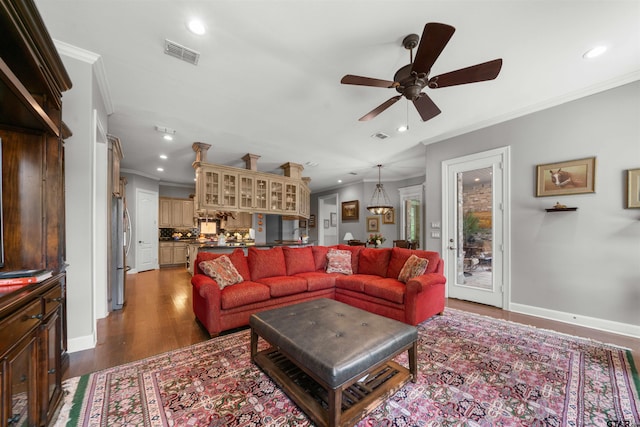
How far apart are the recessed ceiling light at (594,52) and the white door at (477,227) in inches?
53.4

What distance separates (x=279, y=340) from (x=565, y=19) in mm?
3238

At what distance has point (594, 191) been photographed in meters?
2.89

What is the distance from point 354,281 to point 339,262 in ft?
1.97

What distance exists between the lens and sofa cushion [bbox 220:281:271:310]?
272 cm

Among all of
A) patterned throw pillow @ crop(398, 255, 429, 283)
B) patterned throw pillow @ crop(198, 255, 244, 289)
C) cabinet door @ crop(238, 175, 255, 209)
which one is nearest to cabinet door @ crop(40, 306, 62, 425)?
patterned throw pillow @ crop(198, 255, 244, 289)

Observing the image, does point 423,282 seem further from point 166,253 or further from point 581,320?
point 166,253

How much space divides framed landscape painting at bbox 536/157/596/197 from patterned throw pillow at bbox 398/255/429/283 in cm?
182

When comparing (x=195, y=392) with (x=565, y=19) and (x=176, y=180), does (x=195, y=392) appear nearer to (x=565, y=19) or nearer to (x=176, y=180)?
(x=565, y=19)

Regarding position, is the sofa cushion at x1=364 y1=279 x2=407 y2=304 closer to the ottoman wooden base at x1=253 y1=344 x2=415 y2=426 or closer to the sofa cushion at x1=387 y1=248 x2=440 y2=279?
the sofa cushion at x1=387 y1=248 x2=440 y2=279

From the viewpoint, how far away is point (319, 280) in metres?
3.53

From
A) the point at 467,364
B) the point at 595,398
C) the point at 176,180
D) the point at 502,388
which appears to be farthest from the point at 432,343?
the point at 176,180

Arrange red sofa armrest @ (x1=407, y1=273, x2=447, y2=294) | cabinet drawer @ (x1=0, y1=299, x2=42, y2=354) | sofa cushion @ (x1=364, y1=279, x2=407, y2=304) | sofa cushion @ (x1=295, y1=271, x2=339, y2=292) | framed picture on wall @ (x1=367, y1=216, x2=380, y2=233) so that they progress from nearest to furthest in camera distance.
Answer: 1. cabinet drawer @ (x1=0, y1=299, x2=42, y2=354)
2. red sofa armrest @ (x1=407, y1=273, x2=447, y2=294)
3. sofa cushion @ (x1=364, y1=279, x2=407, y2=304)
4. sofa cushion @ (x1=295, y1=271, x2=339, y2=292)
5. framed picture on wall @ (x1=367, y1=216, x2=380, y2=233)

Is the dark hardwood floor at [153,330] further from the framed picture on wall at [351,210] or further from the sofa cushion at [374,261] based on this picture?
the framed picture on wall at [351,210]

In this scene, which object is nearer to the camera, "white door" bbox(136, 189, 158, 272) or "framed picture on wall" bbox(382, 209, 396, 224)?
"white door" bbox(136, 189, 158, 272)
